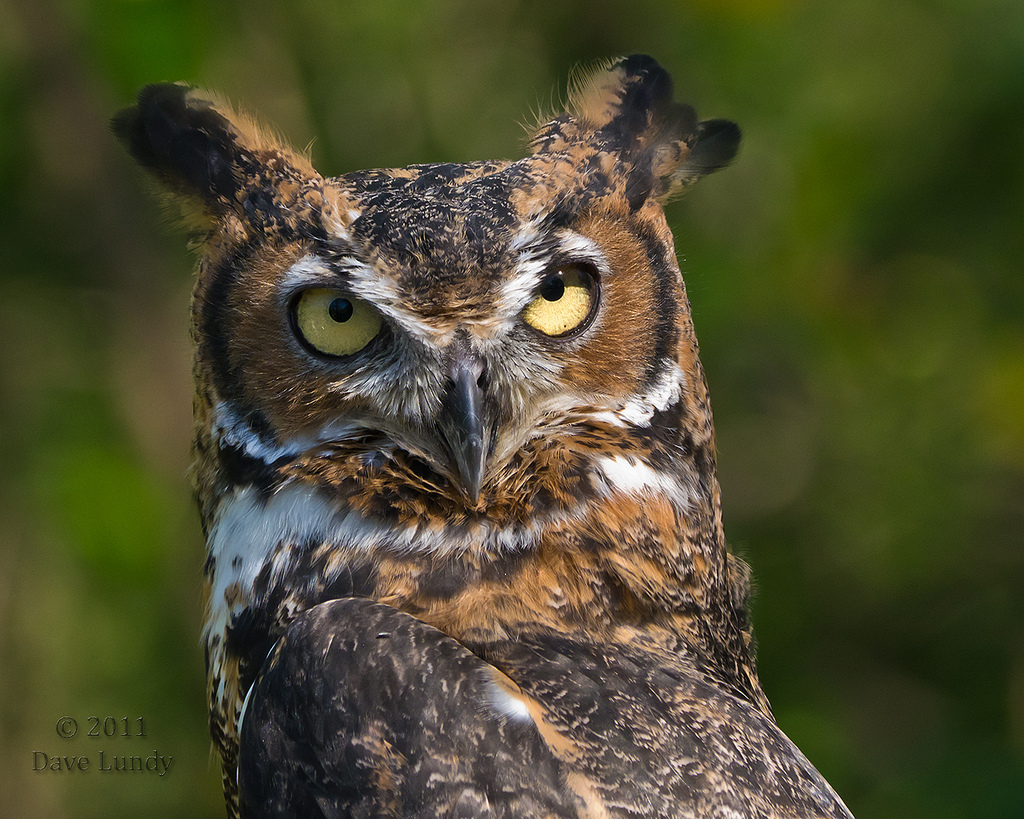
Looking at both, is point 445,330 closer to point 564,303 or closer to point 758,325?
point 564,303

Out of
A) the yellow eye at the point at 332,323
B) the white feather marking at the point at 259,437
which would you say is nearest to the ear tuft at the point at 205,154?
the yellow eye at the point at 332,323

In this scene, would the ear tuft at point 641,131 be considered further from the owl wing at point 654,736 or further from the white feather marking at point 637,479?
the owl wing at point 654,736

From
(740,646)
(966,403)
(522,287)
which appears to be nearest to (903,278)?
(966,403)

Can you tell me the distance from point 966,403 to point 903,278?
20.2 inches

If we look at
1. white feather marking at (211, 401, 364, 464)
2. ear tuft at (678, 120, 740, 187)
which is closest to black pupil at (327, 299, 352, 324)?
white feather marking at (211, 401, 364, 464)

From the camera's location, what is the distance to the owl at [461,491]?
1.14 m

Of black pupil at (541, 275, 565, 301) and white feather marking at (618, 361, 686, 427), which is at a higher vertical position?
black pupil at (541, 275, 565, 301)

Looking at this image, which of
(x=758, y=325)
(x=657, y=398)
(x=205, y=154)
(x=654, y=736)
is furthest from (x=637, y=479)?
(x=758, y=325)

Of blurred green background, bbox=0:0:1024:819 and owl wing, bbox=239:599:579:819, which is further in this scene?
blurred green background, bbox=0:0:1024:819

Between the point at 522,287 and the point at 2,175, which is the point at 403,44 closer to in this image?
the point at 2,175

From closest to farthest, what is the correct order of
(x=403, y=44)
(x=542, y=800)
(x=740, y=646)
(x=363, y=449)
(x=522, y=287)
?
(x=542, y=800)
(x=522, y=287)
(x=363, y=449)
(x=740, y=646)
(x=403, y=44)

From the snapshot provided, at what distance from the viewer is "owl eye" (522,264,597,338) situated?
134 centimetres

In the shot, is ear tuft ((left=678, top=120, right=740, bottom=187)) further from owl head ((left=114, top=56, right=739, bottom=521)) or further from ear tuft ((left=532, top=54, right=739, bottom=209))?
owl head ((left=114, top=56, right=739, bottom=521))

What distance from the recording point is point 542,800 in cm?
109
